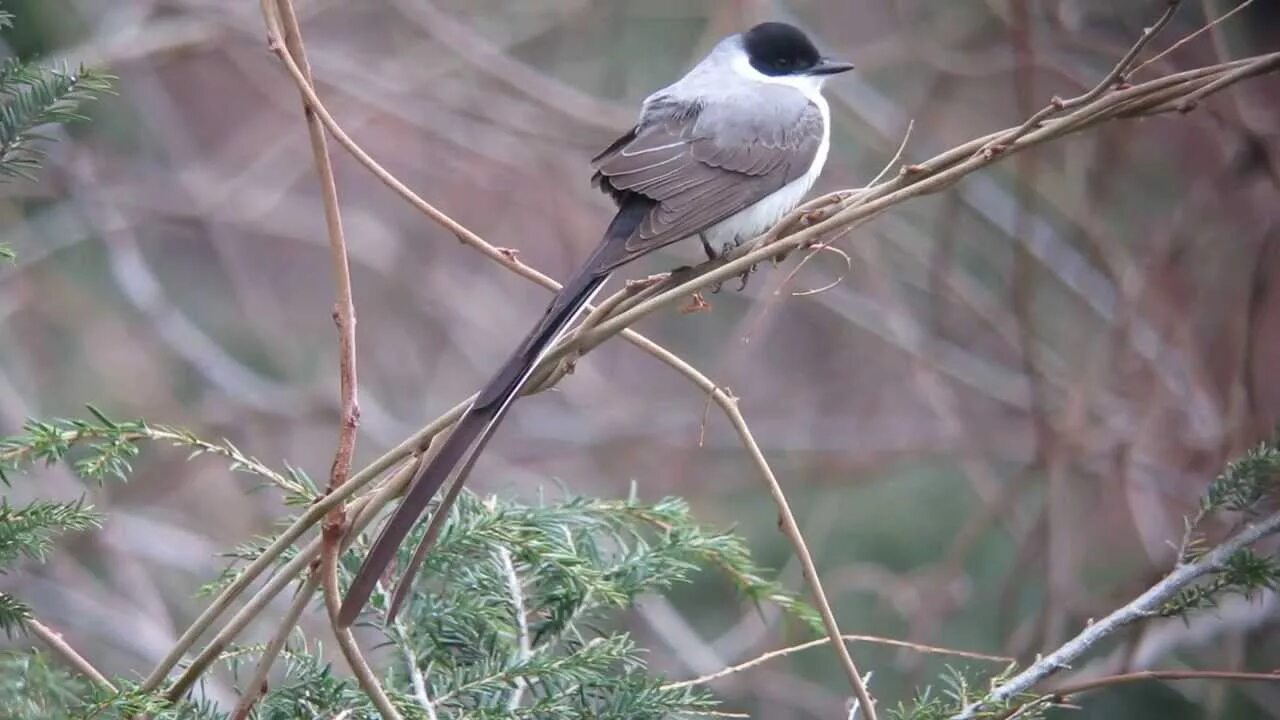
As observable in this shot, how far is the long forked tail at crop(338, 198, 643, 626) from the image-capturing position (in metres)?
1.16

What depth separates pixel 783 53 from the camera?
8.25 feet

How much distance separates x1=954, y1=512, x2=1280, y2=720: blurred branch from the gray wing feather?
0.87m

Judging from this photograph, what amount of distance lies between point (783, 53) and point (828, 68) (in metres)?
0.09

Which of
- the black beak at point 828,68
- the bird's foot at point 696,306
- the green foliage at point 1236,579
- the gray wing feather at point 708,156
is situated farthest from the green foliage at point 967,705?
the black beak at point 828,68

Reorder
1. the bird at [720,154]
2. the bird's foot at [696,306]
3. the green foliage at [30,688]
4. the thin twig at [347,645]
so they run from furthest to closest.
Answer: the bird at [720,154]
the bird's foot at [696,306]
the thin twig at [347,645]
the green foliage at [30,688]

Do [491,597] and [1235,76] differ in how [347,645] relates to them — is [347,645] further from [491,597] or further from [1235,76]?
[1235,76]

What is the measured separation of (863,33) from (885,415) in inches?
54.0

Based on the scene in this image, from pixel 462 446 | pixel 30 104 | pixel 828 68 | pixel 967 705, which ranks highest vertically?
pixel 828 68

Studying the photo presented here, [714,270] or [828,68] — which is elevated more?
[828,68]

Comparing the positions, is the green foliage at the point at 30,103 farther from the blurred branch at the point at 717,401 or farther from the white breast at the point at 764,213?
the white breast at the point at 764,213

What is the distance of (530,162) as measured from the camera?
473cm

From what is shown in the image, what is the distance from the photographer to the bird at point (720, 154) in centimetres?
196

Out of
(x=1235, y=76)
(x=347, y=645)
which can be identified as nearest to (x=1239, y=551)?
(x=1235, y=76)

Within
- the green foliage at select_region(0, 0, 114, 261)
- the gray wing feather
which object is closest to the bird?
the gray wing feather
